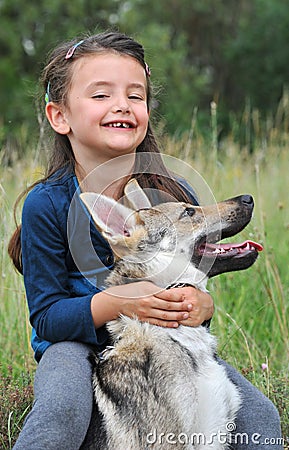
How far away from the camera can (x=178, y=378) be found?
7.72ft

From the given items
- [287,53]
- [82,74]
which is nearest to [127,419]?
[82,74]

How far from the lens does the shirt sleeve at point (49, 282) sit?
248 centimetres

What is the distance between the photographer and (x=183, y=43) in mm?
19578

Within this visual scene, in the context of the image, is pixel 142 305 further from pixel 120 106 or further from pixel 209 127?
pixel 209 127

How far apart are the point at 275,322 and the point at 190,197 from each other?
111 cm

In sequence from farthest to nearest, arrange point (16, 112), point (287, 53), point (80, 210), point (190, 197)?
point (287, 53), point (16, 112), point (190, 197), point (80, 210)

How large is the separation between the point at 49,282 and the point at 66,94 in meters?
0.82

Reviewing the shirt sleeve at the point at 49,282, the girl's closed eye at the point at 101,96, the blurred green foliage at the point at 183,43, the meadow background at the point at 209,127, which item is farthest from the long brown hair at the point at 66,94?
the blurred green foliage at the point at 183,43

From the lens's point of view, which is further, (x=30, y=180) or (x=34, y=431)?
(x=30, y=180)

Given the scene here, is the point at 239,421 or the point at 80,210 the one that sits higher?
the point at 80,210

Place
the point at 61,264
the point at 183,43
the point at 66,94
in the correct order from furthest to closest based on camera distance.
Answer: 1. the point at 183,43
2. the point at 66,94
3. the point at 61,264

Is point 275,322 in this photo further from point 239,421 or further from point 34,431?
point 34,431

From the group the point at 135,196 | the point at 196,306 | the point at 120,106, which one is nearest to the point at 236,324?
the point at 196,306

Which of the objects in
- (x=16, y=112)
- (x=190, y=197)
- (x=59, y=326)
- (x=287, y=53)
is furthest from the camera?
(x=287, y=53)
